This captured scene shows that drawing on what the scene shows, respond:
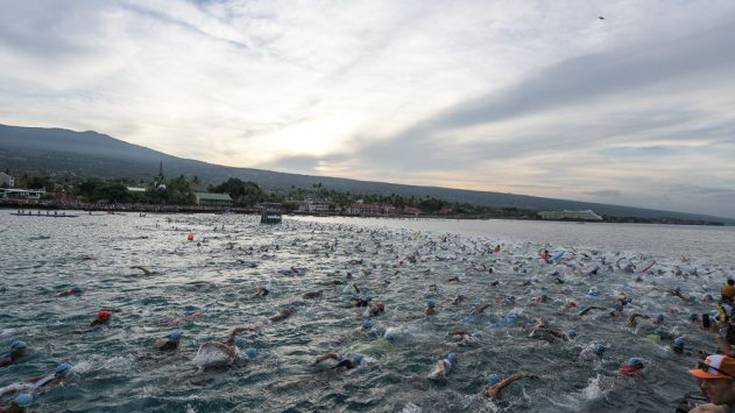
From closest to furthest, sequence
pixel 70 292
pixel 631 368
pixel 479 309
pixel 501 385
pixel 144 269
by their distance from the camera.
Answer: pixel 501 385
pixel 631 368
pixel 70 292
pixel 479 309
pixel 144 269

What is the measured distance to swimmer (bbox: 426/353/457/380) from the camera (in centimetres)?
963

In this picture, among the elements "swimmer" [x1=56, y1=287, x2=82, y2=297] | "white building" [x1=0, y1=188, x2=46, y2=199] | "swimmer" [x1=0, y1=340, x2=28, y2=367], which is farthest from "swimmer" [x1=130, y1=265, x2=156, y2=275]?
"white building" [x1=0, y1=188, x2=46, y2=199]

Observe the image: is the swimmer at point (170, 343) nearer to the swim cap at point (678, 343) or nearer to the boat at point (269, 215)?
the swim cap at point (678, 343)

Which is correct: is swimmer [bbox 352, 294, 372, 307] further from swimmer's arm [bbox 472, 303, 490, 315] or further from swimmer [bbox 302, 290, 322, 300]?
swimmer's arm [bbox 472, 303, 490, 315]

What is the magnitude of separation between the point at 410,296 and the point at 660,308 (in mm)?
11899

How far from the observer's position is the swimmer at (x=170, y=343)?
34.2 ft

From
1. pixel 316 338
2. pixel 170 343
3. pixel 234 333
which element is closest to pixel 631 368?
pixel 316 338

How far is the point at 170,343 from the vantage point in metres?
10.5

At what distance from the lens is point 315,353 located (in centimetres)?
1082

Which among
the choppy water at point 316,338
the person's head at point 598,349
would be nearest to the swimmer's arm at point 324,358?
the choppy water at point 316,338

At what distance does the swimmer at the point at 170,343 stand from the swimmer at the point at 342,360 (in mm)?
3805

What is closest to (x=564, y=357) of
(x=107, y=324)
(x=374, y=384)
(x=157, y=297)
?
(x=374, y=384)

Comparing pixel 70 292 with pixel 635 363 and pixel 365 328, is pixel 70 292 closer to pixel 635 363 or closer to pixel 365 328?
pixel 365 328

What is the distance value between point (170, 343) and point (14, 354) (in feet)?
11.1
